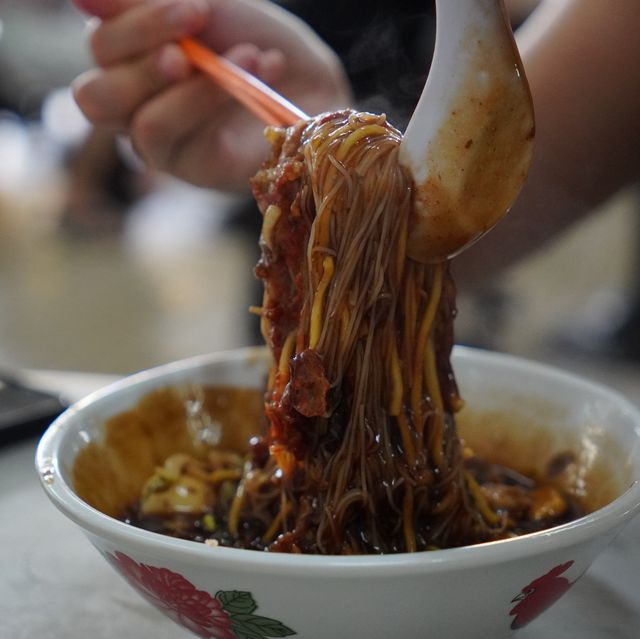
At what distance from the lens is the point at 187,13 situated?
118 centimetres

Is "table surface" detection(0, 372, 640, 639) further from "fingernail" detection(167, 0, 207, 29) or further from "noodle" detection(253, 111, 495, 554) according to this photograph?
"fingernail" detection(167, 0, 207, 29)

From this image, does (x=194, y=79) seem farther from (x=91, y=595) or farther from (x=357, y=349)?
(x=91, y=595)

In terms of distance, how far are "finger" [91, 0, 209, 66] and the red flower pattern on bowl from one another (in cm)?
79

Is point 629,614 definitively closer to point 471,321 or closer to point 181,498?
point 181,498

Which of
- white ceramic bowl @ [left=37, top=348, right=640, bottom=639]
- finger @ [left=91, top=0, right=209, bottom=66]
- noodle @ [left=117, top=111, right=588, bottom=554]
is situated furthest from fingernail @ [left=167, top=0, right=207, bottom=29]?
white ceramic bowl @ [left=37, top=348, right=640, bottom=639]

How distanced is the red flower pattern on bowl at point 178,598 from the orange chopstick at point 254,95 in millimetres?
488

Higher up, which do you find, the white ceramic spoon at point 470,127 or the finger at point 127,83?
the white ceramic spoon at point 470,127

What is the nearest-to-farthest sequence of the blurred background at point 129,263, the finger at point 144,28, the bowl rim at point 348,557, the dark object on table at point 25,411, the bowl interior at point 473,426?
1. the bowl rim at point 348,557
2. the bowl interior at point 473,426
3. the finger at point 144,28
4. the dark object on table at point 25,411
5. the blurred background at point 129,263

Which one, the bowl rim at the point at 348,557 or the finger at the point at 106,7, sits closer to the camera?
the bowl rim at the point at 348,557

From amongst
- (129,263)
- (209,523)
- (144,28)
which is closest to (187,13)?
(144,28)

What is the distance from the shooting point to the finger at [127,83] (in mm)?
1188

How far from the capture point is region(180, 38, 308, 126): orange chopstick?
937 mm

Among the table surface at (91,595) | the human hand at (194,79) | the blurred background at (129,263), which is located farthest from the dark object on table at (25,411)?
the blurred background at (129,263)

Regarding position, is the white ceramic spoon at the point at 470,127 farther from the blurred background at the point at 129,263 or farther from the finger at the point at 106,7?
the blurred background at the point at 129,263
